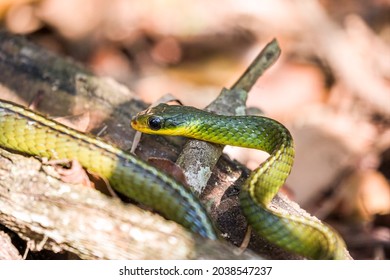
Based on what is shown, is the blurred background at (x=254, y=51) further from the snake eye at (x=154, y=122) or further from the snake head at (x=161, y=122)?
the snake eye at (x=154, y=122)

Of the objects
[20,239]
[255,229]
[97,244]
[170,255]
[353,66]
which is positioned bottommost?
[20,239]

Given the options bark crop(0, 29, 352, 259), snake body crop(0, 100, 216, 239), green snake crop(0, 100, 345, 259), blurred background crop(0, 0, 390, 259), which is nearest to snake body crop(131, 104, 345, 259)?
green snake crop(0, 100, 345, 259)

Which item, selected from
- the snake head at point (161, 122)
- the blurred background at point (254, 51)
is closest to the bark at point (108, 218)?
the snake head at point (161, 122)

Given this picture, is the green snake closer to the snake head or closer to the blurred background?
the snake head

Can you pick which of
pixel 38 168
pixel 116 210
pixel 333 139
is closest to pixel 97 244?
pixel 116 210

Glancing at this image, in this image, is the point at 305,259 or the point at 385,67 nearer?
the point at 305,259

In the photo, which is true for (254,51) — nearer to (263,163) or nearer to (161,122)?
(161,122)
